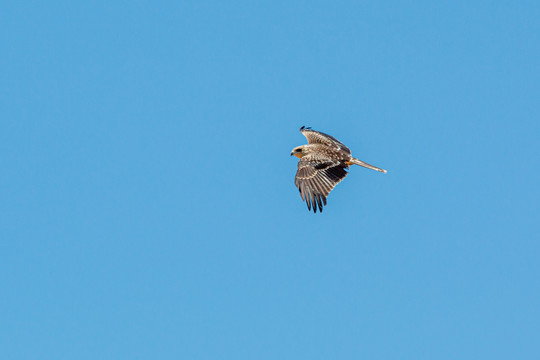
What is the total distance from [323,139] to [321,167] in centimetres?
501

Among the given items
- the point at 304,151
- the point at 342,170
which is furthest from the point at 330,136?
the point at 342,170

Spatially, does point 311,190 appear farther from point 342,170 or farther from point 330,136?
point 330,136

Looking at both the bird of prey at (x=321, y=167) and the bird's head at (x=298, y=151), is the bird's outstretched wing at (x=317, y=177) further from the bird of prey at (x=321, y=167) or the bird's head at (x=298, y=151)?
the bird's head at (x=298, y=151)

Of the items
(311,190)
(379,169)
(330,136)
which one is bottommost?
(311,190)

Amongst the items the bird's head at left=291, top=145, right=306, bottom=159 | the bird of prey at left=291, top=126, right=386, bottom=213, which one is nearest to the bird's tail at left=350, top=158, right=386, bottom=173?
the bird of prey at left=291, top=126, right=386, bottom=213

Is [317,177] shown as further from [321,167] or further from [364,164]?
[364,164]

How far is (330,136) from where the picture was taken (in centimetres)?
3588

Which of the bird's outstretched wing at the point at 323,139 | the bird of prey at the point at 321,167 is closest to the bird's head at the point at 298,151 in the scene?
the bird of prey at the point at 321,167

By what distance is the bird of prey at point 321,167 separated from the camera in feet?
93.1

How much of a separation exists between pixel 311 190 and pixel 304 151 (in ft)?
17.6

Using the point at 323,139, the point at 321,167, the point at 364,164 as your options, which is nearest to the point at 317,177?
the point at 321,167

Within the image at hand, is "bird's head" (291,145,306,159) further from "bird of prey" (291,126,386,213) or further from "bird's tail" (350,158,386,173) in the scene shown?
"bird's tail" (350,158,386,173)

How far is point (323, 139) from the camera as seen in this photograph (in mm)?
34875

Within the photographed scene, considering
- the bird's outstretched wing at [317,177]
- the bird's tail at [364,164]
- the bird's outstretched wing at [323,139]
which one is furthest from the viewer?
the bird's outstretched wing at [323,139]
